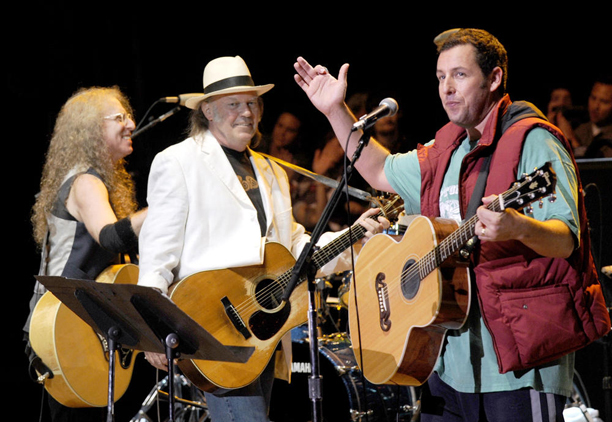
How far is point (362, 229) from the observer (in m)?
3.54

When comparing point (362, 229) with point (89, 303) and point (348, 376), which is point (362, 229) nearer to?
point (89, 303)

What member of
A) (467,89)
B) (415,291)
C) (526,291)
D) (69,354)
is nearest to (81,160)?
(69,354)

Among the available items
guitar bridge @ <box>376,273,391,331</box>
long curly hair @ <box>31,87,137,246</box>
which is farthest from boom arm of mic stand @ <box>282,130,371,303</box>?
long curly hair @ <box>31,87,137,246</box>

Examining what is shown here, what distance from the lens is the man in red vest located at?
2373 mm

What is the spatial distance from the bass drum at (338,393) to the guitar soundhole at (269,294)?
194cm

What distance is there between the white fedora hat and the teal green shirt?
144 centimetres

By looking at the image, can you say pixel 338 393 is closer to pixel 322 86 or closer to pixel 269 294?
pixel 269 294

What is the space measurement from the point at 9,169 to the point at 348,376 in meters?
3.82

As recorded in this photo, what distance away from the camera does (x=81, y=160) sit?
4.46m

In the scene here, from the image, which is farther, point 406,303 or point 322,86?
point 322,86

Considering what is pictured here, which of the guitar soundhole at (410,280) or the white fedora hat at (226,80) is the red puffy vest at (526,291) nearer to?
the guitar soundhole at (410,280)

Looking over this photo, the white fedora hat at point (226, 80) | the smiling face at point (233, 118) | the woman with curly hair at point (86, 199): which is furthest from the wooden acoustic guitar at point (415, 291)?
the woman with curly hair at point (86, 199)

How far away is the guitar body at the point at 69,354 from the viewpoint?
407cm

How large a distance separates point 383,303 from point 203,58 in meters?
4.84
